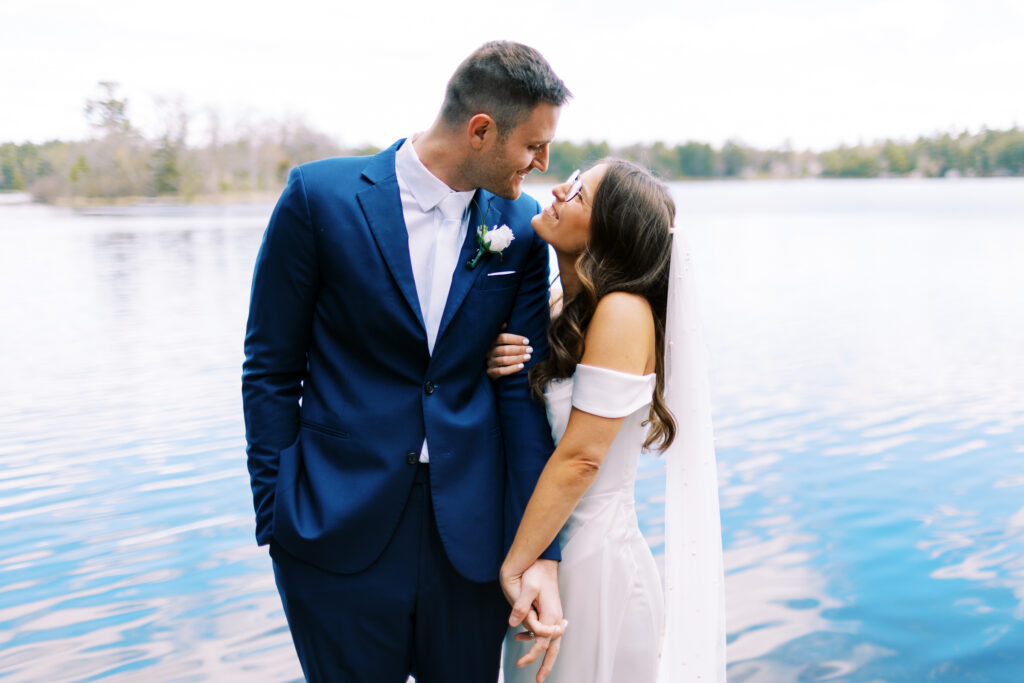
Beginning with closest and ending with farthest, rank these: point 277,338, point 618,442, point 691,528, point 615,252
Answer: point 277,338 → point 615,252 → point 618,442 → point 691,528

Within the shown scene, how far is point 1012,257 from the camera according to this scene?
70.9ft

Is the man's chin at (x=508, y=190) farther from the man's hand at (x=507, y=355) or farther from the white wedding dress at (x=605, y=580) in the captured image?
the white wedding dress at (x=605, y=580)

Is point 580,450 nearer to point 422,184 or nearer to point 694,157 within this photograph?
point 422,184

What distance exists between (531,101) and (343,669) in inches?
50.3

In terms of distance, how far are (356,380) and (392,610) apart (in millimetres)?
491

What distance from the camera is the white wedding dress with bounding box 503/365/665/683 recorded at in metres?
2.00

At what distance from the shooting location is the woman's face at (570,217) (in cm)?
194

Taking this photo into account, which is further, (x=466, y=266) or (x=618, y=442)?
(x=618, y=442)

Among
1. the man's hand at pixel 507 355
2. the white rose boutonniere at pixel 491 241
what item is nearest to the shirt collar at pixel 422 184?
the white rose boutonniere at pixel 491 241

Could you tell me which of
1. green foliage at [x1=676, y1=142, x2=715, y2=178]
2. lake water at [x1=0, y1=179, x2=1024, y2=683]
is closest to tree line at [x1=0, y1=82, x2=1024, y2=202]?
green foliage at [x1=676, y1=142, x2=715, y2=178]

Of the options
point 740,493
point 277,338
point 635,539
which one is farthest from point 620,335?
point 740,493

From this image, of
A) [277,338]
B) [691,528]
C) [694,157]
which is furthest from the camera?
[694,157]

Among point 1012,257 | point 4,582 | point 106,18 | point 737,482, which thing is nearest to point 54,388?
point 4,582

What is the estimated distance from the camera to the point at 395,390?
1806 millimetres
